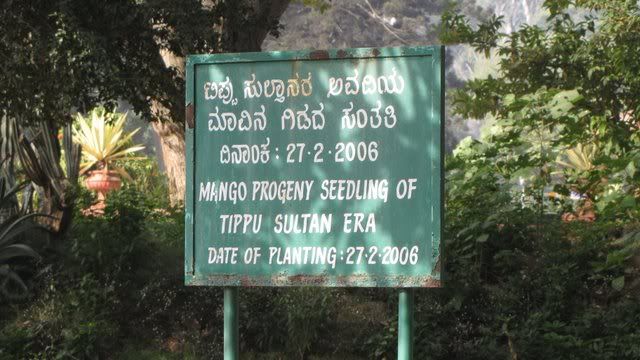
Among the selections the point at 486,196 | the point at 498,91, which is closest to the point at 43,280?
the point at 486,196

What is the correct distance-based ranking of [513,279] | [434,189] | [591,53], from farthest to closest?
[591,53]
[513,279]
[434,189]

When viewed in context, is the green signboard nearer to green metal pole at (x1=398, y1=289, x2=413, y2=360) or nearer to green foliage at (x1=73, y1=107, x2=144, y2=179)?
green metal pole at (x1=398, y1=289, x2=413, y2=360)

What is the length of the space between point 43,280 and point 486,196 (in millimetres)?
4453

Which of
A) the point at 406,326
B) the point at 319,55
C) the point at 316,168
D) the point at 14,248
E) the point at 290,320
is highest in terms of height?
the point at 319,55

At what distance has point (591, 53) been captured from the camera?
12648 millimetres

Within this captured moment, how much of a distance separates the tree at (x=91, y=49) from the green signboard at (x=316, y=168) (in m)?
3.89

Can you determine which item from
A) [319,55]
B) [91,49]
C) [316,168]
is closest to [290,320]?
[91,49]

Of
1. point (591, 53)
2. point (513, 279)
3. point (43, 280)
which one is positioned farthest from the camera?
point (591, 53)

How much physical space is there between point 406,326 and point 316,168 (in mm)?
979

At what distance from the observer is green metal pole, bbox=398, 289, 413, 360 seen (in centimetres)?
616

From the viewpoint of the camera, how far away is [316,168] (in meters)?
6.13

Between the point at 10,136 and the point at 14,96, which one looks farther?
the point at 10,136

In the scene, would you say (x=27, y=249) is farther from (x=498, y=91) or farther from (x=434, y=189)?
(x=434, y=189)

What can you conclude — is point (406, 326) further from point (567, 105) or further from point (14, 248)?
point (14, 248)
